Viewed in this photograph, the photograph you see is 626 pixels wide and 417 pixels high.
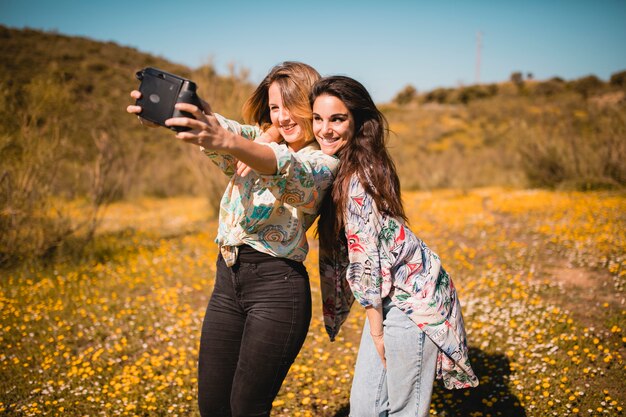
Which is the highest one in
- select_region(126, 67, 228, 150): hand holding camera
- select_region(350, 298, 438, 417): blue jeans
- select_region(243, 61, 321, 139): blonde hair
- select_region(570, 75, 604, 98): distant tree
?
select_region(570, 75, 604, 98): distant tree

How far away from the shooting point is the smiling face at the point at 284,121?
1799 millimetres

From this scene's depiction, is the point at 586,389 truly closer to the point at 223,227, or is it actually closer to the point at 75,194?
the point at 223,227

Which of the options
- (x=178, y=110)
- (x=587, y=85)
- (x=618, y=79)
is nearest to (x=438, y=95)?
(x=587, y=85)

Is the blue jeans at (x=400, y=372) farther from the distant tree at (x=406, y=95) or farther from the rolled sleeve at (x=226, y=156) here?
the distant tree at (x=406, y=95)

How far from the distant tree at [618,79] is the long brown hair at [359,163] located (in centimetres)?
3907

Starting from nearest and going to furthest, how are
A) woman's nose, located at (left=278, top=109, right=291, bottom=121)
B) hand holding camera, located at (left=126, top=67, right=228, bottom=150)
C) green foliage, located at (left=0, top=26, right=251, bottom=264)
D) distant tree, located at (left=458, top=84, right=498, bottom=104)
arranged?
hand holding camera, located at (left=126, top=67, right=228, bottom=150) < woman's nose, located at (left=278, top=109, right=291, bottom=121) < green foliage, located at (left=0, top=26, right=251, bottom=264) < distant tree, located at (left=458, top=84, right=498, bottom=104)

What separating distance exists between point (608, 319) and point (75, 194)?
24.9 ft

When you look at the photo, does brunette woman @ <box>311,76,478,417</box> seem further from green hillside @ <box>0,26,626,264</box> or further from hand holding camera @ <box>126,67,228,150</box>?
green hillside @ <box>0,26,626,264</box>

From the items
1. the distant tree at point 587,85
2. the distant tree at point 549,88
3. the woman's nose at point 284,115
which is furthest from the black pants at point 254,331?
the distant tree at point 549,88

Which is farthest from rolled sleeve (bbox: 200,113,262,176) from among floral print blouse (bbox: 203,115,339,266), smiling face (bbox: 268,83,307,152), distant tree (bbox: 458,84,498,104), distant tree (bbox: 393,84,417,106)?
distant tree (bbox: 393,84,417,106)

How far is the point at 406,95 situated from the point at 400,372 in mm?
46693

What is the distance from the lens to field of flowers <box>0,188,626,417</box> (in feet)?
9.81

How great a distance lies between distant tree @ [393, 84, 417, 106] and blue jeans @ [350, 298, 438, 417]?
45.0 metres

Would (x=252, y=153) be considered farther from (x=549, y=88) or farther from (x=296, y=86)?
(x=549, y=88)
